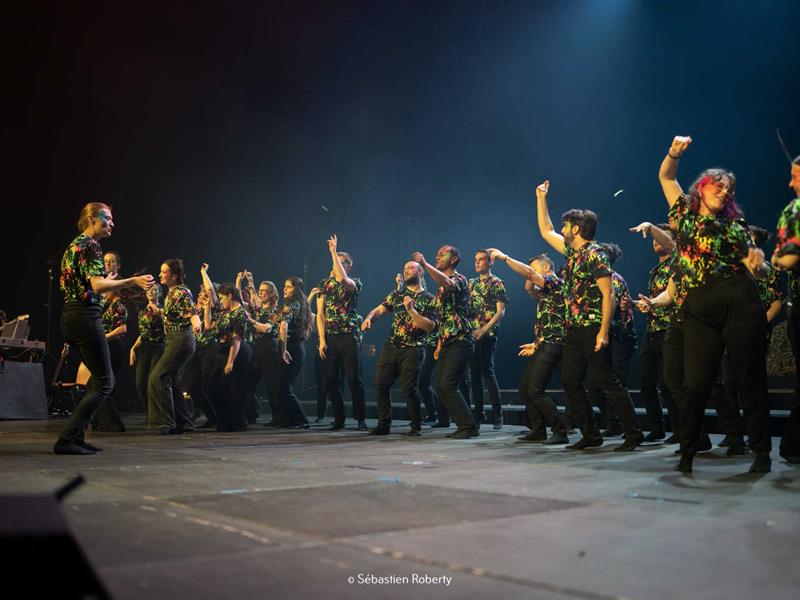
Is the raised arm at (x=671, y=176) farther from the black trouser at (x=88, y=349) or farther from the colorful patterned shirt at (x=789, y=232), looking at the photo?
the black trouser at (x=88, y=349)

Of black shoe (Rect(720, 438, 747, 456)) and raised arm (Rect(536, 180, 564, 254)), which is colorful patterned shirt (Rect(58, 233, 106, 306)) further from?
black shoe (Rect(720, 438, 747, 456))

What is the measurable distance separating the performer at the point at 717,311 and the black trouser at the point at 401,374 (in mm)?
3809

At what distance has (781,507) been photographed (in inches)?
140

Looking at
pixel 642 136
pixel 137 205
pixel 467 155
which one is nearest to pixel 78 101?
pixel 137 205

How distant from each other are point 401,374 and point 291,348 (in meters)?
2.38

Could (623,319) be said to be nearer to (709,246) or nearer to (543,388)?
(543,388)

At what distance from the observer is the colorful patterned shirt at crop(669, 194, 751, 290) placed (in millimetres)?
4676

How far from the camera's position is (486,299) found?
9.98 metres

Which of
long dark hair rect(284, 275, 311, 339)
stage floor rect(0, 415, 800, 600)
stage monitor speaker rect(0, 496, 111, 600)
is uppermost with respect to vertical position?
long dark hair rect(284, 275, 311, 339)

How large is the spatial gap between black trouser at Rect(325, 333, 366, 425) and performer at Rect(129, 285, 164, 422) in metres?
1.99

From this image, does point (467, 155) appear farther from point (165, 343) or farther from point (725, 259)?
point (725, 259)

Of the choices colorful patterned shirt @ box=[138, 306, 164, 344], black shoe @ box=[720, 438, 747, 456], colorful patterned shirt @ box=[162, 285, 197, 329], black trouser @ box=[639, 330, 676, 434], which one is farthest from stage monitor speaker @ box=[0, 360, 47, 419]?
black shoe @ box=[720, 438, 747, 456]

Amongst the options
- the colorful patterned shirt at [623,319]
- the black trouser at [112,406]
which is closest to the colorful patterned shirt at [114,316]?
the black trouser at [112,406]

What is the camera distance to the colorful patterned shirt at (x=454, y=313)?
8281 mm
